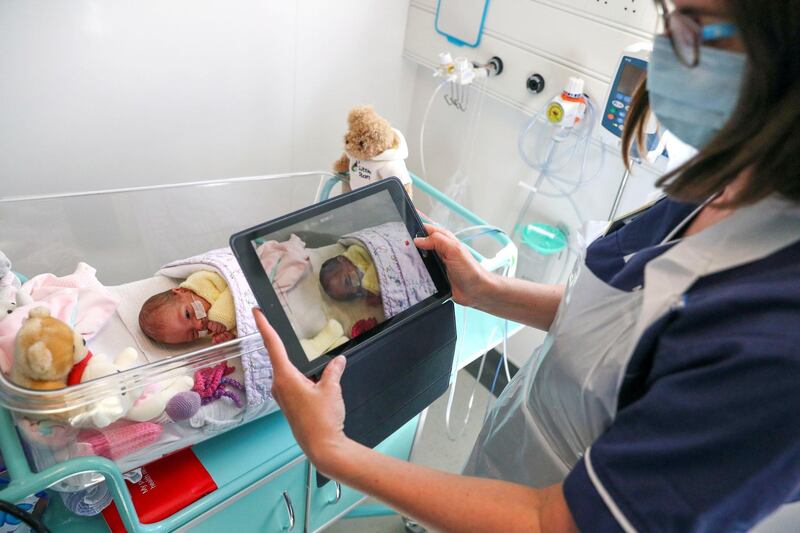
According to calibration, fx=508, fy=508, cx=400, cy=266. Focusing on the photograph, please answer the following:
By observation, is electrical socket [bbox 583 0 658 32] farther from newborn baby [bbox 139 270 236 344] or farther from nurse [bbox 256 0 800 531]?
newborn baby [bbox 139 270 236 344]

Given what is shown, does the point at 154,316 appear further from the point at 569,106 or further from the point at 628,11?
the point at 628,11

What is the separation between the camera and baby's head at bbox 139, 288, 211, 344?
1212 millimetres

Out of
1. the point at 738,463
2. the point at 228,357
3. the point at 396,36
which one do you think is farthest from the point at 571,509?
the point at 396,36

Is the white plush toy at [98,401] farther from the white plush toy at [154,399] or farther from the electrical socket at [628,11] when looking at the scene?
the electrical socket at [628,11]

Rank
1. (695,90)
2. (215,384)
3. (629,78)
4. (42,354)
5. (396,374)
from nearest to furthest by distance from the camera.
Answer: (695,90), (42,354), (396,374), (215,384), (629,78)

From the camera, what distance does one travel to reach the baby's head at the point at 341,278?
35.9 inches

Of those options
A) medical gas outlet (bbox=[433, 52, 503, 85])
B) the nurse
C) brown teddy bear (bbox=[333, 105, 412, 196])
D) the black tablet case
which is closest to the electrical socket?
medical gas outlet (bbox=[433, 52, 503, 85])

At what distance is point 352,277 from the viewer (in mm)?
948

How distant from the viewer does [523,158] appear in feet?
5.83

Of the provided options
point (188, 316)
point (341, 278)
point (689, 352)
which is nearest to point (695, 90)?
point (689, 352)

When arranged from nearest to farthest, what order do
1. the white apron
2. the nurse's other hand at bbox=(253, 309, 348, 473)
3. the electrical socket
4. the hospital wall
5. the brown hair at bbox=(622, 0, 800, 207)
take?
the brown hair at bbox=(622, 0, 800, 207), the white apron, the nurse's other hand at bbox=(253, 309, 348, 473), the electrical socket, the hospital wall

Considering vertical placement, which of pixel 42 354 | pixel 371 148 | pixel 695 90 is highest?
pixel 695 90

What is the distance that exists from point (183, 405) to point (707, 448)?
0.87 m

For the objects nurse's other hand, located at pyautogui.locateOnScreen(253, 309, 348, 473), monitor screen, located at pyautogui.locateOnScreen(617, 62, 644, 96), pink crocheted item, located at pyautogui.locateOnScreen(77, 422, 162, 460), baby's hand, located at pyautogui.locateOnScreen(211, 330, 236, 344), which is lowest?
baby's hand, located at pyautogui.locateOnScreen(211, 330, 236, 344)
